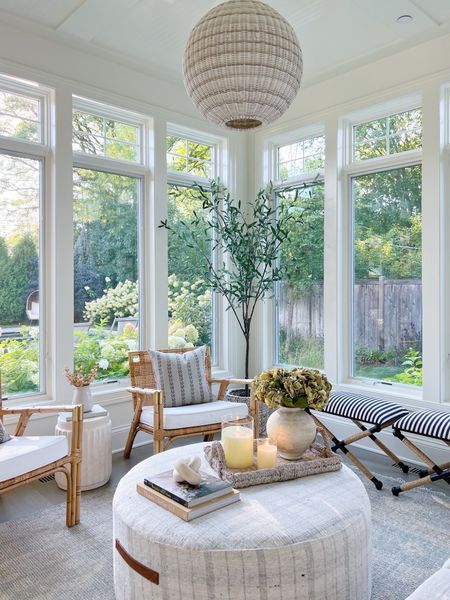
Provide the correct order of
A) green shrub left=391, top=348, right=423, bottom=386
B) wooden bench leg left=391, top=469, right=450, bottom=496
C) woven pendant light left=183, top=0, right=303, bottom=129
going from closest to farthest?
woven pendant light left=183, top=0, right=303, bottom=129 < wooden bench leg left=391, top=469, right=450, bottom=496 < green shrub left=391, top=348, right=423, bottom=386

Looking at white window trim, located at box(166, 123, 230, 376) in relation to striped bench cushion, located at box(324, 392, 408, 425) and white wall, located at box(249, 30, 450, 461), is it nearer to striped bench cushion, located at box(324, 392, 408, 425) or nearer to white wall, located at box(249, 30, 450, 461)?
white wall, located at box(249, 30, 450, 461)

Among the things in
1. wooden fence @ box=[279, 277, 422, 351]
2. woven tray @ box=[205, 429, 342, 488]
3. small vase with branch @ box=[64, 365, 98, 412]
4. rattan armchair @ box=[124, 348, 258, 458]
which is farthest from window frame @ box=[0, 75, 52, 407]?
wooden fence @ box=[279, 277, 422, 351]

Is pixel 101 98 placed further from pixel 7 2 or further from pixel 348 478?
pixel 348 478

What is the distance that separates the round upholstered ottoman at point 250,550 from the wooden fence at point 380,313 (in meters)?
2.24

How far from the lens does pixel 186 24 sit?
3369 mm

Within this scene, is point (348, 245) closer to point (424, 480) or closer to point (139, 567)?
point (424, 480)

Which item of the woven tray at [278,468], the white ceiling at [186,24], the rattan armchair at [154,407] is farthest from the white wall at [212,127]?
the woven tray at [278,468]

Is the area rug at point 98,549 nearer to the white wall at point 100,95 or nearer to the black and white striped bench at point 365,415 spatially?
the black and white striped bench at point 365,415

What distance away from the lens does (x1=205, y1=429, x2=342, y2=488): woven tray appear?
6.70 feet

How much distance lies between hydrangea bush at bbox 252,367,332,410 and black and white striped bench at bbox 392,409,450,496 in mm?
963

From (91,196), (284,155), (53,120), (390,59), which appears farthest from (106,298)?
(390,59)

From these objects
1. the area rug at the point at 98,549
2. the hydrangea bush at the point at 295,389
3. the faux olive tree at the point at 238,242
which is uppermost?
the faux olive tree at the point at 238,242

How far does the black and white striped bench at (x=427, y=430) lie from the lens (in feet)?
9.09

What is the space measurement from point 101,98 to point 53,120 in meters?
0.47
